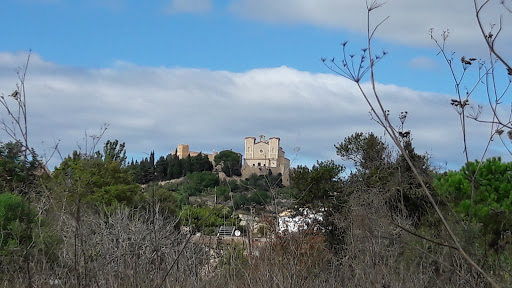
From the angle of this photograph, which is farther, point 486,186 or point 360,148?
point 360,148

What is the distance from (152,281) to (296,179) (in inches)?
930

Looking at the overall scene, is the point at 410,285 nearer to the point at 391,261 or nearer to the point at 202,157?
the point at 391,261

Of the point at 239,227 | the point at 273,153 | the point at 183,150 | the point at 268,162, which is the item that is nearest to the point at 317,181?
the point at 273,153

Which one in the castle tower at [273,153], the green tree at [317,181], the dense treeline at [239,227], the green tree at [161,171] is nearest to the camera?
the dense treeline at [239,227]

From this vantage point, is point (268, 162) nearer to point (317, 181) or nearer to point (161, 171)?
point (317, 181)

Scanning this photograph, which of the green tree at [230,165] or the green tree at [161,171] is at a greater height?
the green tree at [161,171]

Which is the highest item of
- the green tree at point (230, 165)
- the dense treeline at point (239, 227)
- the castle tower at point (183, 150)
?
the castle tower at point (183, 150)

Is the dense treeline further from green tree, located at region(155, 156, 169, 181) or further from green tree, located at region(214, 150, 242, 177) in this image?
green tree, located at region(155, 156, 169, 181)

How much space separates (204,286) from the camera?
21.4ft

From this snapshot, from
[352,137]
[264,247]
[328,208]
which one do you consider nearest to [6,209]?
[264,247]

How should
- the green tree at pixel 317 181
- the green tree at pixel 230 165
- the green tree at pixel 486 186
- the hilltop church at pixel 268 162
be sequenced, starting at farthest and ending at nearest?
the green tree at pixel 317 181 → the green tree at pixel 486 186 → the hilltop church at pixel 268 162 → the green tree at pixel 230 165

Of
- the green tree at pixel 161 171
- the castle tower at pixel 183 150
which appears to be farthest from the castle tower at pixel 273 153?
the castle tower at pixel 183 150

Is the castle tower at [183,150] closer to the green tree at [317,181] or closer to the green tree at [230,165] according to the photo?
the green tree at [230,165]

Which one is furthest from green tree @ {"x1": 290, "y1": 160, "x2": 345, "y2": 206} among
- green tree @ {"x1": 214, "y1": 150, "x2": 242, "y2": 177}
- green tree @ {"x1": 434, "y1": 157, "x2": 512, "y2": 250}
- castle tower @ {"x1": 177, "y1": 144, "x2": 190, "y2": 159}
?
castle tower @ {"x1": 177, "y1": 144, "x2": 190, "y2": 159}
